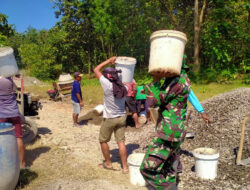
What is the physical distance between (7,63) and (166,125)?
3.08 metres

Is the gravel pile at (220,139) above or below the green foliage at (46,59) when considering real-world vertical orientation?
below

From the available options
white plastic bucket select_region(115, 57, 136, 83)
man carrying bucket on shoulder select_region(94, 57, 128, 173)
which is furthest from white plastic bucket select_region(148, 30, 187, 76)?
white plastic bucket select_region(115, 57, 136, 83)

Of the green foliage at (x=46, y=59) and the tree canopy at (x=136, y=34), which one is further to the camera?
the green foliage at (x=46, y=59)

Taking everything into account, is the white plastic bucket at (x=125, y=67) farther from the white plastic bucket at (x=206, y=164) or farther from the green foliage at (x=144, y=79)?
the green foliage at (x=144, y=79)

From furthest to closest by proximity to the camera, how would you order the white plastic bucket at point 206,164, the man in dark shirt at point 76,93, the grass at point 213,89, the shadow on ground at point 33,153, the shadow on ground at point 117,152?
1. the grass at point 213,89
2. the man in dark shirt at point 76,93
3. the shadow on ground at point 117,152
4. the shadow on ground at point 33,153
5. the white plastic bucket at point 206,164

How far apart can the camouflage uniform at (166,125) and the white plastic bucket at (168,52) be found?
191 millimetres

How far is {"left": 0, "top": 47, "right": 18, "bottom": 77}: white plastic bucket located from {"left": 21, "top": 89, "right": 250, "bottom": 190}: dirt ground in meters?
1.73

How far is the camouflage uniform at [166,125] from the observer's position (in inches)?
115

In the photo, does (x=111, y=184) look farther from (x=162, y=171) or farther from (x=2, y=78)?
(x=2, y=78)

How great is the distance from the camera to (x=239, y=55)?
52.1ft

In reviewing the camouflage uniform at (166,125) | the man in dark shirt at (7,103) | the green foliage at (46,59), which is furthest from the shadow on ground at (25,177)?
the green foliage at (46,59)

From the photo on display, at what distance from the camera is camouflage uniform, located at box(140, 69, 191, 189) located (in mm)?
2932

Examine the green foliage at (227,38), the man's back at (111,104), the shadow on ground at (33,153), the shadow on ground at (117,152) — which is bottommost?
the shadow on ground at (117,152)

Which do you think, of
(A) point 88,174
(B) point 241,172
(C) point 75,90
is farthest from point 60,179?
(C) point 75,90
